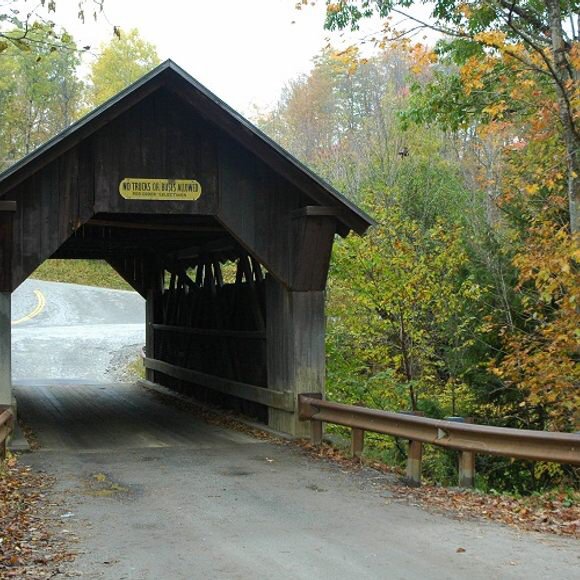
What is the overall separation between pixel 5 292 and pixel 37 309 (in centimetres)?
2811

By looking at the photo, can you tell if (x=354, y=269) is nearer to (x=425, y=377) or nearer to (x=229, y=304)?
(x=229, y=304)

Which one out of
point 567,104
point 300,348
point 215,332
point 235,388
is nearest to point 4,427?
point 300,348

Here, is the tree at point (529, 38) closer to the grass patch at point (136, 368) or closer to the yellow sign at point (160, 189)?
the yellow sign at point (160, 189)

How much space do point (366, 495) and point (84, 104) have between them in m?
52.7

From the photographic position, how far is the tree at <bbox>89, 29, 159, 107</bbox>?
52.6 meters

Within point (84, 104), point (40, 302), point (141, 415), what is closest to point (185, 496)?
point (141, 415)

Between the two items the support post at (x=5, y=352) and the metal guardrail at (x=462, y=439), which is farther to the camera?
the support post at (x=5, y=352)

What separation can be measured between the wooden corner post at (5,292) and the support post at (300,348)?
3681mm

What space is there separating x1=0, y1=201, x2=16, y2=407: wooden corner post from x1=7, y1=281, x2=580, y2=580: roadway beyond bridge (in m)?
0.98

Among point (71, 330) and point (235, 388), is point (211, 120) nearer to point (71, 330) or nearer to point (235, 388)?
point (235, 388)

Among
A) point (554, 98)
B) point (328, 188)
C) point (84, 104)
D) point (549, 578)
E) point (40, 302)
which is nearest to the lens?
point (549, 578)

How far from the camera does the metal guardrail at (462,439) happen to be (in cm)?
731

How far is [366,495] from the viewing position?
809 centimetres

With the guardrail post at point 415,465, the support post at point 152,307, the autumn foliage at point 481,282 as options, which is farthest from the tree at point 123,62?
the guardrail post at point 415,465
